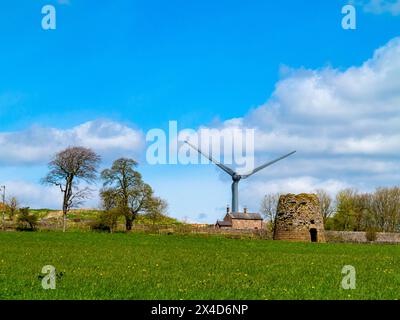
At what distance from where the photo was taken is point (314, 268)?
23359mm

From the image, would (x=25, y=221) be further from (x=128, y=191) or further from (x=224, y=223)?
(x=224, y=223)

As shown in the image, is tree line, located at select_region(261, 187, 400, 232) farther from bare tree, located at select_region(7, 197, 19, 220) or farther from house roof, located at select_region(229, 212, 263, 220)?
bare tree, located at select_region(7, 197, 19, 220)

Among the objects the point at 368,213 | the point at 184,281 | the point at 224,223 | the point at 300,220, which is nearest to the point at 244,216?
the point at 224,223

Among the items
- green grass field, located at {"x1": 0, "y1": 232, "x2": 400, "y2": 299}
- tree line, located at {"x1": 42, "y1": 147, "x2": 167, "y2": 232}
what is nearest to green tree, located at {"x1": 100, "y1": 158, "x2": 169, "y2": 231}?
tree line, located at {"x1": 42, "y1": 147, "x2": 167, "y2": 232}

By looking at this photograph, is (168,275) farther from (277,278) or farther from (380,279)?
(380,279)

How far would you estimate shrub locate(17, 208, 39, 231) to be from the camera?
7419 cm

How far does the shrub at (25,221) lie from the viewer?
74.2m

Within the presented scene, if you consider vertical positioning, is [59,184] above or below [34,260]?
above

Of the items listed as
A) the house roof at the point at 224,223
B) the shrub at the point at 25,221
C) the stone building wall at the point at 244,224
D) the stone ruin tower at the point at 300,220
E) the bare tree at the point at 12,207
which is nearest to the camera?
the stone ruin tower at the point at 300,220

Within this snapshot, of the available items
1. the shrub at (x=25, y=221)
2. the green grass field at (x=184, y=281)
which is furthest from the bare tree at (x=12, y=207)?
the green grass field at (x=184, y=281)

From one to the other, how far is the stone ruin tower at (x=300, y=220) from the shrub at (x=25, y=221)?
109 ft

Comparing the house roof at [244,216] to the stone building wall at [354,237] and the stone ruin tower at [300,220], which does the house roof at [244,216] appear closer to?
the stone building wall at [354,237]
